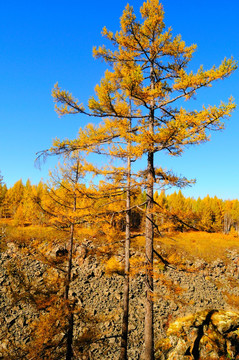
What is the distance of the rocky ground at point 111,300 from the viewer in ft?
44.3

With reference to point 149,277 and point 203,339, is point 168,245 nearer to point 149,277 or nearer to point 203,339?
point 203,339

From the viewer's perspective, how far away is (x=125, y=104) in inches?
414

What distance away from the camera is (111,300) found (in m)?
17.8

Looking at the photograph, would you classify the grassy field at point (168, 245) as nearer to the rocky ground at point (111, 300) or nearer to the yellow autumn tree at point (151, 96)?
the rocky ground at point (111, 300)

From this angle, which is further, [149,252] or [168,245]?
[168,245]

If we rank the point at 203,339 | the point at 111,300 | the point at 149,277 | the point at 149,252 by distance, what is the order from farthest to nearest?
the point at 111,300 → the point at 203,339 → the point at 149,252 → the point at 149,277

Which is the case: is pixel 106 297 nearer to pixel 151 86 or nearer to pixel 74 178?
pixel 74 178

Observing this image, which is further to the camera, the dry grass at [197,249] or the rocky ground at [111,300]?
the dry grass at [197,249]

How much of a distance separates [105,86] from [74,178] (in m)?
6.26

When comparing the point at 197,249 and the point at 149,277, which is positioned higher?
the point at 149,277

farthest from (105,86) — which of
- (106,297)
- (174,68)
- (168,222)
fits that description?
(106,297)

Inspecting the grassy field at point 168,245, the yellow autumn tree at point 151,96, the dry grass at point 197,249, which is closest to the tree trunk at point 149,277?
the yellow autumn tree at point 151,96

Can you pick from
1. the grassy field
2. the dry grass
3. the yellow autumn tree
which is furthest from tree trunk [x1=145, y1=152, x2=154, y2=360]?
the dry grass

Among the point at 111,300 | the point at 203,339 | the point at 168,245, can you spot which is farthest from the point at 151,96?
the point at 168,245
